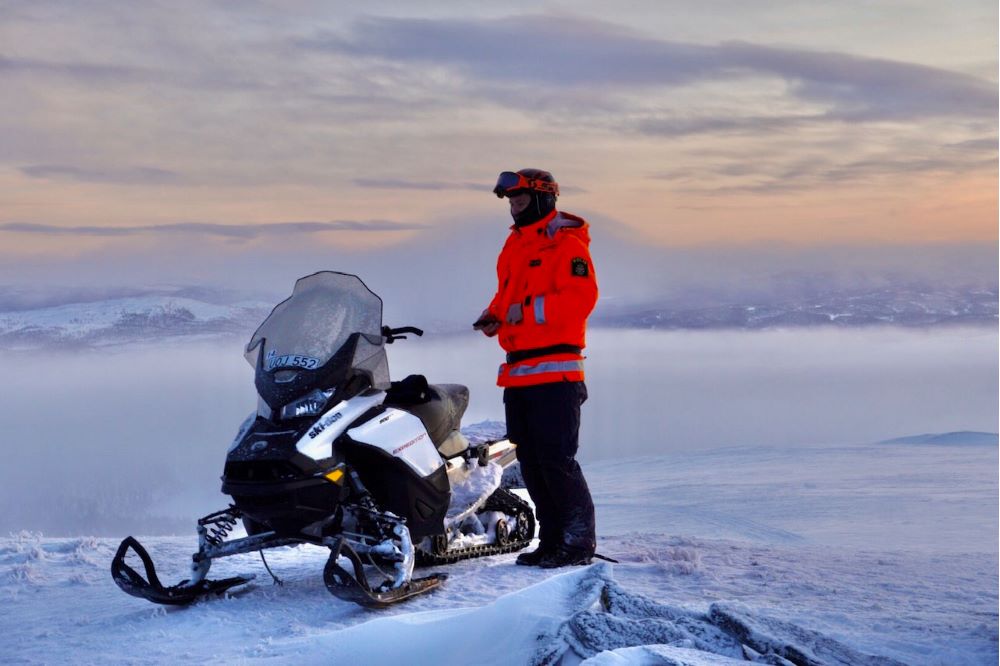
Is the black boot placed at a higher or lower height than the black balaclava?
lower

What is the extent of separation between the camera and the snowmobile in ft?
18.3

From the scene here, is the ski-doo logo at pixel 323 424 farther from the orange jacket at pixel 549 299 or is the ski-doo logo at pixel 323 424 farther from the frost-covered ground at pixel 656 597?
the orange jacket at pixel 549 299

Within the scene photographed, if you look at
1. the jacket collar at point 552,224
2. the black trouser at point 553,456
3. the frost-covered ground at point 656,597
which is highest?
the jacket collar at point 552,224

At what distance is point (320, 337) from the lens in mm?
5926

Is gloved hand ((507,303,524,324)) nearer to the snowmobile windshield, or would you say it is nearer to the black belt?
the black belt

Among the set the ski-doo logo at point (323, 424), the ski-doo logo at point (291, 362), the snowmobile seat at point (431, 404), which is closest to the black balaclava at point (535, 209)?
the snowmobile seat at point (431, 404)

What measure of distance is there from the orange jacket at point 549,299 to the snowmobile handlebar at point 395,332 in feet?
2.36

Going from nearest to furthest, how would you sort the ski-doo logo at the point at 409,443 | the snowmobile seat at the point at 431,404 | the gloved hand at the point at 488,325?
the ski-doo logo at the point at 409,443 → the snowmobile seat at the point at 431,404 → the gloved hand at the point at 488,325

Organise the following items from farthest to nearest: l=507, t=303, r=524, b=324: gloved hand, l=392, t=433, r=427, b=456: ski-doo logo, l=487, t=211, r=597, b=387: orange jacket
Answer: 1. l=507, t=303, r=524, b=324: gloved hand
2. l=487, t=211, r=597, b=387: orange jacket
3. l=392, t=433, r=427, b=456: ski-doo logo

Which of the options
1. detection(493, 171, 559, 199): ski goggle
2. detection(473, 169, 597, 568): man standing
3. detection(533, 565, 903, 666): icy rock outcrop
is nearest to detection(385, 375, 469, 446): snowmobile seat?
detection(473, 169, 597, 568): man standing

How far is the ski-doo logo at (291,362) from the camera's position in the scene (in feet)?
19.1

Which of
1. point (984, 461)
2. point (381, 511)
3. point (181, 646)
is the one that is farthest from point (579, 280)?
point (984, 461)

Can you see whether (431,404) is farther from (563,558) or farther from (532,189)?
(532,189)

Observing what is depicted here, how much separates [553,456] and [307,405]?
5.35 ft
